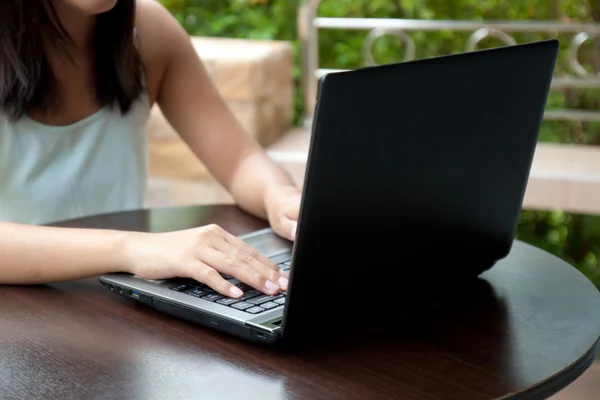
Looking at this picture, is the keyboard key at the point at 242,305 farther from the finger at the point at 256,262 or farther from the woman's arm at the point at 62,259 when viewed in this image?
the woman's arm at the point at 62,259

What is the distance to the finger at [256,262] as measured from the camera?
111 centimetres

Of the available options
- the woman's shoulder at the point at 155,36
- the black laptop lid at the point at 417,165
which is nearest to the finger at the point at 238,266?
the black laptop lid at the point at 417,165

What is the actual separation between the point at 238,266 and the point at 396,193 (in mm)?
239

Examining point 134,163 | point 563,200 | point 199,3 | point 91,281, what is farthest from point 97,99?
point 199,3

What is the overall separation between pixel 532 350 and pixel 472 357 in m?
0.07

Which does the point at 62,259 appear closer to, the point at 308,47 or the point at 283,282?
the point at 283,282

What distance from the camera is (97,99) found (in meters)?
1.73

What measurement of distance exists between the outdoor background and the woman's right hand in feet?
9.02

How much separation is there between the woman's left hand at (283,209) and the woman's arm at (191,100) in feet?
0.66

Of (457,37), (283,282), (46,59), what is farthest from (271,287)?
(457,37)

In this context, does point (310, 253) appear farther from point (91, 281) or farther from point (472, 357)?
point (91, 281)

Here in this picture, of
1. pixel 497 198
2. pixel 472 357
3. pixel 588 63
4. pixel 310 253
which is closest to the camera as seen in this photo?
pixel 310 253

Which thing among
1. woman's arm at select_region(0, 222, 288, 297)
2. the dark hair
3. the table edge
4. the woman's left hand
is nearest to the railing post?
the dark hair

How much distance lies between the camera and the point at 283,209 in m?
1.46
